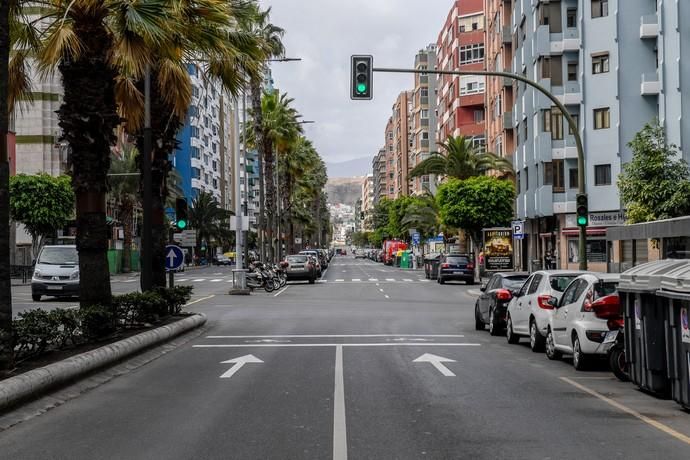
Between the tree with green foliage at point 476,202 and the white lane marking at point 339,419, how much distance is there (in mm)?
40314

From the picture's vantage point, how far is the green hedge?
11.8m

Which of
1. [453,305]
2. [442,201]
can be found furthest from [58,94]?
[453,305]

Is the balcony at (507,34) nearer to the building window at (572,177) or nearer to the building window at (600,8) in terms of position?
the building window at (600,8)

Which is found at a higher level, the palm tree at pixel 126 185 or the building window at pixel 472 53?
the building window at pixel 472 53

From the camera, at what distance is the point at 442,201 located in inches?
2141

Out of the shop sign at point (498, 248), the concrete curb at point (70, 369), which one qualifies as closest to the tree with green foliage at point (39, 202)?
the shop sign at point (498, 248)

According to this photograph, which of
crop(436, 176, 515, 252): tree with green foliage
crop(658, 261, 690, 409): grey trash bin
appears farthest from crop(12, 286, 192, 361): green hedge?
crop(436, 176, 515, 252): tree with green foliage

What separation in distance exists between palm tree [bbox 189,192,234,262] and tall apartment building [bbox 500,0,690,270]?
5075 centimetres

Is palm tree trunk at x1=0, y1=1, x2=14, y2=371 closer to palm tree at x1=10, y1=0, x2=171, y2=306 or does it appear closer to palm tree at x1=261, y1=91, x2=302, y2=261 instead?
palm tree at x1=10, y1=0, x2=171, y2=306

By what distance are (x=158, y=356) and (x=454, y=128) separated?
234ft

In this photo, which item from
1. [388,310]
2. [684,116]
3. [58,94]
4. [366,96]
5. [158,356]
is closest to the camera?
[158,356]

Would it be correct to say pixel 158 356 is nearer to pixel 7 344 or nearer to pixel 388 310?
pixel 7 344

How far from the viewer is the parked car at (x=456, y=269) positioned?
4712 centimetres

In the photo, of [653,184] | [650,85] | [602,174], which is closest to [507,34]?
[602,174]
